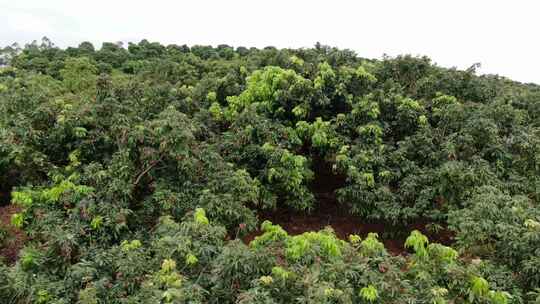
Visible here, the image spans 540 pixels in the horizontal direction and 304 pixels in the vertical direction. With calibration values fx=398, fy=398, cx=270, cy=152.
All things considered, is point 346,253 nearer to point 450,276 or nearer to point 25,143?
point 450,276

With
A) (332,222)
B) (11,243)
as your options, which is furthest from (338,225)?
(11,243)

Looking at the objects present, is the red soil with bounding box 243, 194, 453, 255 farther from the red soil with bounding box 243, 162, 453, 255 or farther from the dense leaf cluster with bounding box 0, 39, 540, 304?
the dense leaf cluster with bounding box 0, 39, 540, 304

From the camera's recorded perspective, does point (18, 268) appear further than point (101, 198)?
No

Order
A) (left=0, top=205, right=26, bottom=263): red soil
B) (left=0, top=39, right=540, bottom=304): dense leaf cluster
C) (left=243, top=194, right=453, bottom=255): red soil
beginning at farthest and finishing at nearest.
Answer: (left=243, top=194, right=453, bottom=255): red soil
(left=0, top=205, right=26, bottom=263): red soil
(left=0, top=39, right=540, bottom=304): dense leaf cluster

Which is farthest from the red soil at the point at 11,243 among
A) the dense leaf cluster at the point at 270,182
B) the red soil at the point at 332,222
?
the red soil at the point at 332,222

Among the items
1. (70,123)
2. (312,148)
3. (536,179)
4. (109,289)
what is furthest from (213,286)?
(536,179)

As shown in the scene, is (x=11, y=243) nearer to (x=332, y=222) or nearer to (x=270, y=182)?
(x=270, y=182)

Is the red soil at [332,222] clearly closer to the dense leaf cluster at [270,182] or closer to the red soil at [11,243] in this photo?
the dense leaf cluster at [270,182]

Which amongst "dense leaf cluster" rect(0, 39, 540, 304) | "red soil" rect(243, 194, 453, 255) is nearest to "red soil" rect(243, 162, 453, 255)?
"red soil" rect(243, 194, 453, 255)
